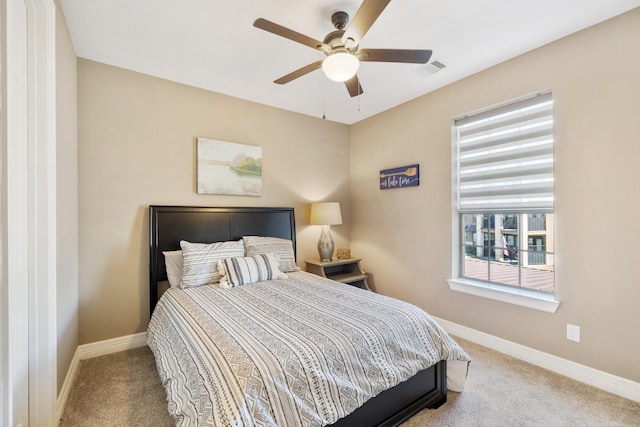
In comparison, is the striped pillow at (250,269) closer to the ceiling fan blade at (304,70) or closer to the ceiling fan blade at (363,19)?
the ceiling fan blade at (304,70)

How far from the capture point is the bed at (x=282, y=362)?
120 cm

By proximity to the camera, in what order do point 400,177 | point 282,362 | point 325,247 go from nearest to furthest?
point 282,362 → point 400,177 → point 325,247

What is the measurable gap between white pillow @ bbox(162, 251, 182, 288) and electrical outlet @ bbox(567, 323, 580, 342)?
332 centimetres

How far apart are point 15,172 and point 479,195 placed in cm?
342

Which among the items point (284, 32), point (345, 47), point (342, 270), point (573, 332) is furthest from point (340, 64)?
point (342, 270)

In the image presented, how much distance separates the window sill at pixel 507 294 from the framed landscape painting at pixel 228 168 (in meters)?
2.48

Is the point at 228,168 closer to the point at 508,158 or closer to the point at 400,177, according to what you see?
the point at 400,177

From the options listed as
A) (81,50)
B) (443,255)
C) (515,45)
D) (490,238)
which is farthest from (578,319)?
(81,50)

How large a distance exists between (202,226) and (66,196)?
115 centimetres

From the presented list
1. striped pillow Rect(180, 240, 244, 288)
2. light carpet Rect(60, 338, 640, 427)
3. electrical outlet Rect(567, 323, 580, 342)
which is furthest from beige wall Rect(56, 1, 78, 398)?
electrical outlet Rect(567, 323, 580, 342)

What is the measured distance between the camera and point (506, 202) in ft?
8.80

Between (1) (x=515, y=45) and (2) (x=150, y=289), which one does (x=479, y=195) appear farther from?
(2) (x=150, y=289)

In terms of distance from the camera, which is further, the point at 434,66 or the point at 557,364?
the point at 434,66

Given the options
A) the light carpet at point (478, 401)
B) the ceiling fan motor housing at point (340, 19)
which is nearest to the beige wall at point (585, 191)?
the light carpet at point (478, 401)
